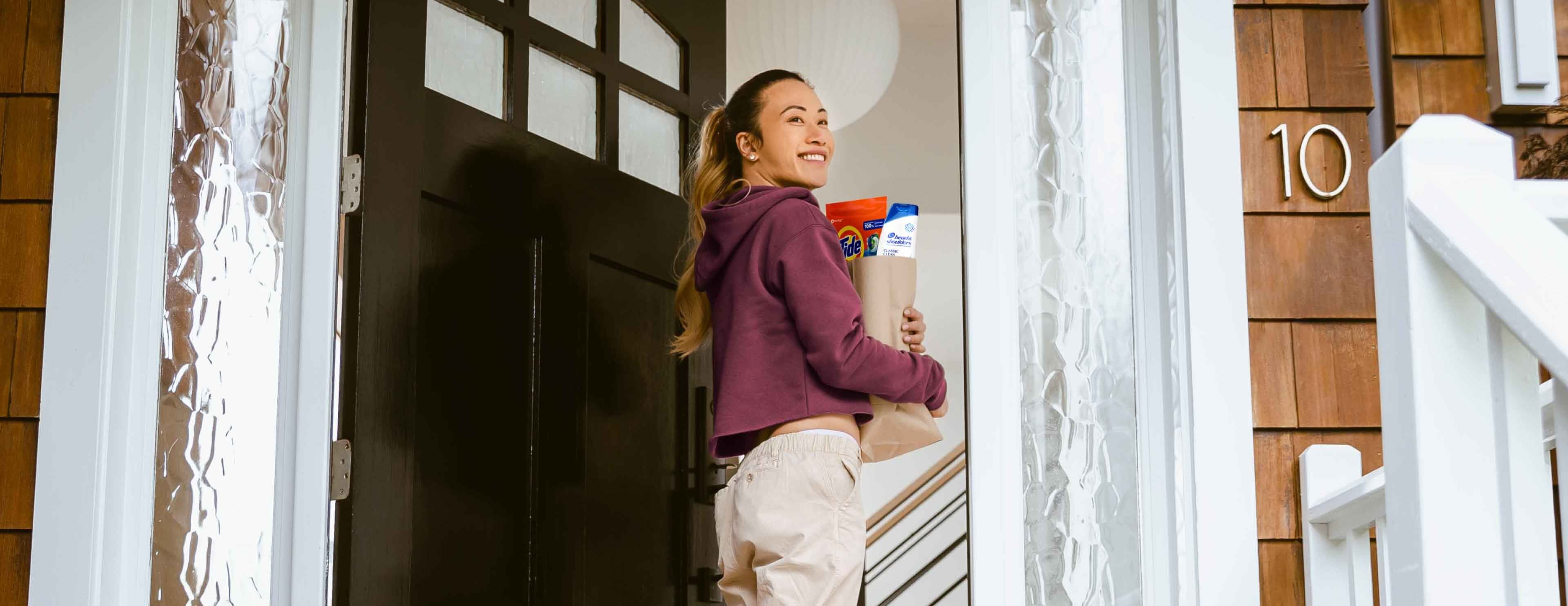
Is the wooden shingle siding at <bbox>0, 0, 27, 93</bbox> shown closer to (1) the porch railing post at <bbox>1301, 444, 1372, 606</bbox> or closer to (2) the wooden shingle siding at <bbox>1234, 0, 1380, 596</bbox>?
(2) the wooden shingle siding at <bbox>1234, 0, 1380, 596</bbox>

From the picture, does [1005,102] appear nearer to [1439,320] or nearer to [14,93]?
[1439,320]

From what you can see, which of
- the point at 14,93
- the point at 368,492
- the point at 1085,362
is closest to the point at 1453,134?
the point at 1085,362

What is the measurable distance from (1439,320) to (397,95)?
1825 millimetres

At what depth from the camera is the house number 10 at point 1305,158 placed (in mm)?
2314

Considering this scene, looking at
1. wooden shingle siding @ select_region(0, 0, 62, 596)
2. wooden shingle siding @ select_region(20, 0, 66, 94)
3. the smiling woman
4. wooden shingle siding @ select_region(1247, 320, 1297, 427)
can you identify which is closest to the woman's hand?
the smiling woman

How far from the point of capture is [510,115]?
2527 mm

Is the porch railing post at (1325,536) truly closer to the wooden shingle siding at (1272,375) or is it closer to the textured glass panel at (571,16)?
the wooden shingle siding at (1272,375)

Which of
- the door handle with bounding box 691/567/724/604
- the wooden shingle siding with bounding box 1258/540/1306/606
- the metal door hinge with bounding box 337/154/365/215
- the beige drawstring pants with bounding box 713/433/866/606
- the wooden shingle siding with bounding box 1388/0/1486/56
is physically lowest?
the door handle with bounding box 691/567/724/604

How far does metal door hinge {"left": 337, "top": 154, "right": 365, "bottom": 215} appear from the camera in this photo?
90.4 inches

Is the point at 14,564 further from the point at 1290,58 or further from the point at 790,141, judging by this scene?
the point at 1290,58

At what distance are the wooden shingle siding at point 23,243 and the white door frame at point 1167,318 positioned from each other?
165 centimetres

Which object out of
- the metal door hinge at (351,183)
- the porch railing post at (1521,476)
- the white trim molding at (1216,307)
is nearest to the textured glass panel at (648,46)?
the metal door hinge at (351,183)

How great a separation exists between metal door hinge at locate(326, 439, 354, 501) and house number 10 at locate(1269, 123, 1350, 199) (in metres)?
1.74

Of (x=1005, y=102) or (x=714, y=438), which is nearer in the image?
(x=714, y=438)
